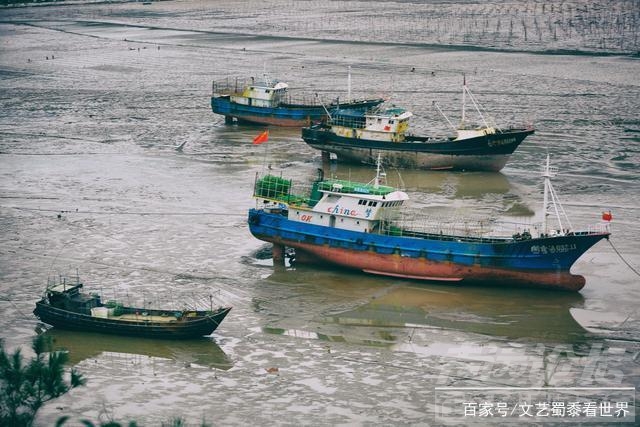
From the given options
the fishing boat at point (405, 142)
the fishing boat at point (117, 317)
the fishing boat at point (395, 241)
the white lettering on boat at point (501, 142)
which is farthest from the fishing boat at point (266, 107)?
the fishing boat at point (117, 317)

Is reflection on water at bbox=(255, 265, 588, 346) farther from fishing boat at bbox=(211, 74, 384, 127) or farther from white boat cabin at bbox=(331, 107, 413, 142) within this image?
Answer: fishing boat at bbox=(211, 74, 384, 127)

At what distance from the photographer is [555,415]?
3116 centimetres

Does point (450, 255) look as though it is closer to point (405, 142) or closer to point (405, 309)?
point (405, 309)

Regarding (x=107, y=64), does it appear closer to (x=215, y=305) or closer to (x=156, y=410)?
(x=215, y=305)

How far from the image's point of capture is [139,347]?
3675cm

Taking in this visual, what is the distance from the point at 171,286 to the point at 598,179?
2480cm

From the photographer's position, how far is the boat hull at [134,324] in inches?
1441

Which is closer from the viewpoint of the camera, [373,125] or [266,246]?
[266,246]

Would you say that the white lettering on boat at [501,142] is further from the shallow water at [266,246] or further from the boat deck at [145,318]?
the boat deck at [145,318]

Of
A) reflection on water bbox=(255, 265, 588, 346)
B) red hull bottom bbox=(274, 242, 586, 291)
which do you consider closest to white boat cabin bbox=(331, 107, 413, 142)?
red hull bottom bbox=(274, 242, 586, 291)

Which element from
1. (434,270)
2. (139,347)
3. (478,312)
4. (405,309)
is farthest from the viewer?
(434,270)

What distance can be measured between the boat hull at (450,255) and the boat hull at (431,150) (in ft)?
56.0

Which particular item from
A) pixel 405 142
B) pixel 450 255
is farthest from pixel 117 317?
pixel 405 142

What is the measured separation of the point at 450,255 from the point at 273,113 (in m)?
32.1
